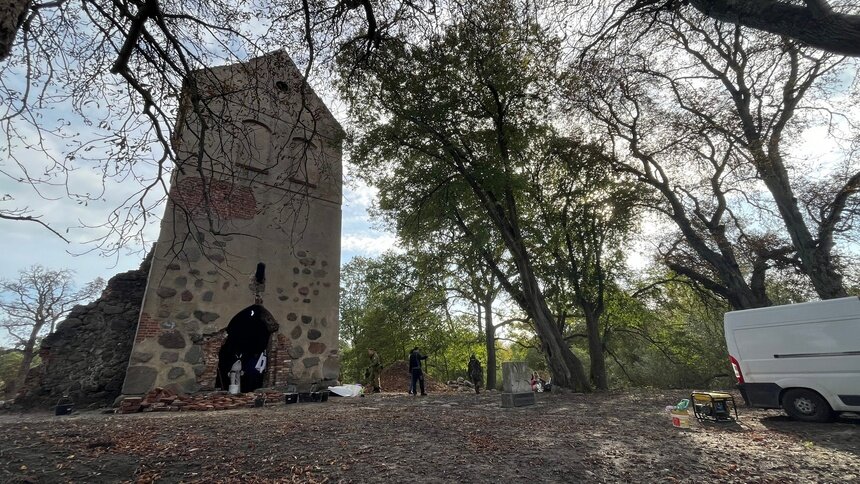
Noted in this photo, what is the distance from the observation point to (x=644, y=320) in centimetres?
1897

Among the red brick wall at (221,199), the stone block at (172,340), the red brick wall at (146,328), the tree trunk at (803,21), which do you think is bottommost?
the stone block at (172,340)

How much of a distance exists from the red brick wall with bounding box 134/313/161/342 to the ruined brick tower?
21 millimetres

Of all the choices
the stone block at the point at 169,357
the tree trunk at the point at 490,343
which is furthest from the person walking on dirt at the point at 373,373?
the stone block at the point at 169,357

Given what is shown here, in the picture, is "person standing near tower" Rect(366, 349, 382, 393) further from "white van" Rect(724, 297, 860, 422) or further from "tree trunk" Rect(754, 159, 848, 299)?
"tree trunk" Rect(754, 159, 848, 299)

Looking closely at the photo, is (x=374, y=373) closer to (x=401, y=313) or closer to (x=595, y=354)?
(x=401, y=313)

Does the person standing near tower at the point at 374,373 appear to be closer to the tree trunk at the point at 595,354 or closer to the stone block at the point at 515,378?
the stone block at the point at 515,378

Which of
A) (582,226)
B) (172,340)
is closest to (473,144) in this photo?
(582,226)

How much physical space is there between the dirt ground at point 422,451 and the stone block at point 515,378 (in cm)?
284

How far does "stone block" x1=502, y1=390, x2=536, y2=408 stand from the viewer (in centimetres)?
944

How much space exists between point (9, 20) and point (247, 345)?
12606 millimetres

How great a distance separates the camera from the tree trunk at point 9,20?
8.43 feet

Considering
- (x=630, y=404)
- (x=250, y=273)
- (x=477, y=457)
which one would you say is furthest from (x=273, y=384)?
(x=630, y=404)

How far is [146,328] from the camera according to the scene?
30.0 ft

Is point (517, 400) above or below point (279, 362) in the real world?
below
